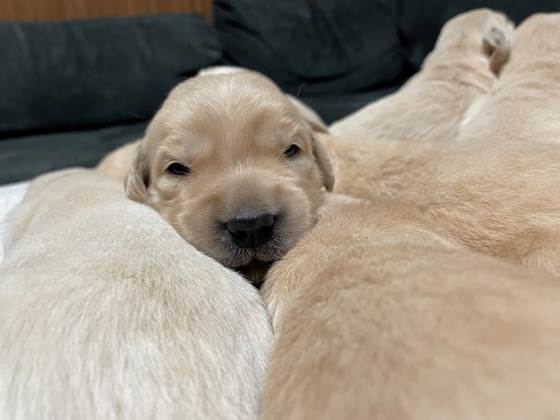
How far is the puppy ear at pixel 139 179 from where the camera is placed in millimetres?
1717

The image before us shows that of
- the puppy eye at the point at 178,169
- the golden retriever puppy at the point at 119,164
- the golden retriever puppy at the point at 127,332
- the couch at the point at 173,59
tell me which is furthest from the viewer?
the couch at the point at 173,59

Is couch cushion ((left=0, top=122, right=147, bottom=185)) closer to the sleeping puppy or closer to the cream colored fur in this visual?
the sleeping puppy

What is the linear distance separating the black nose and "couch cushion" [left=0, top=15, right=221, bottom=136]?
2728mm

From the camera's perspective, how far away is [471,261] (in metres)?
0.94

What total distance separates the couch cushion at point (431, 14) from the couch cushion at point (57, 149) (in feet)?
6.83

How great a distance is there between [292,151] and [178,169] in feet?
1.04

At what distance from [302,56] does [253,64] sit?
0.37 meters

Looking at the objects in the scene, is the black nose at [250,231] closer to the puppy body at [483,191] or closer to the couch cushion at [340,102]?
the puppy body at [483,191]

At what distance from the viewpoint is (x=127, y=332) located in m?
0.93

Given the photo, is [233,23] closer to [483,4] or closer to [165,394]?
[483,4]

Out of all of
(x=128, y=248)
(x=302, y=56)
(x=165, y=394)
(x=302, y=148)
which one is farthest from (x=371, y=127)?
(x=302, y=56)

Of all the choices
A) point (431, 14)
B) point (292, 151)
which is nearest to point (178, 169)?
point (292, 151)

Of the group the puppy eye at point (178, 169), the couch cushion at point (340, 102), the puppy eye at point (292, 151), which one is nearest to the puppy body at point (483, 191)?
the puppy eye at point (292, 151)

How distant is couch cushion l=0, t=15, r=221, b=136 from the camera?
360 cm
